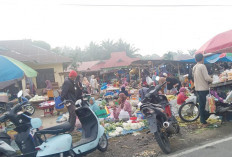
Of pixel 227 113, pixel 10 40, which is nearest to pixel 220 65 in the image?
Result: pixel 227 113

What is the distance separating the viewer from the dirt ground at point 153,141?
422 centimetres

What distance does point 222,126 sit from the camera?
5297 millimetres

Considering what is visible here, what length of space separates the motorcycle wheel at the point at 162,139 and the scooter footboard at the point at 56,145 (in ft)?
5.40

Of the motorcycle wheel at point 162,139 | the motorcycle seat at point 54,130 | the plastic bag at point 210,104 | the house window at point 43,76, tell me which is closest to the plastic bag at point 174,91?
the plastic bag at point 210,104

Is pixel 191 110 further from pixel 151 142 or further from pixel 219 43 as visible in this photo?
pixel 219 43

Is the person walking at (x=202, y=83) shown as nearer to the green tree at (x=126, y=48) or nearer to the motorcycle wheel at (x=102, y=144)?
the motorcycle wheel at (x=102, y=144)

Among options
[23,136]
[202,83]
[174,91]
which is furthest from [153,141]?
[174,91]

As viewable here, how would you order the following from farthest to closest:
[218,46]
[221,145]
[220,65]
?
[220,65] < [218,46] < [221,145]

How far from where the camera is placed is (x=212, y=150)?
3910 mm

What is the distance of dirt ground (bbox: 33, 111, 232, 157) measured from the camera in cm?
422

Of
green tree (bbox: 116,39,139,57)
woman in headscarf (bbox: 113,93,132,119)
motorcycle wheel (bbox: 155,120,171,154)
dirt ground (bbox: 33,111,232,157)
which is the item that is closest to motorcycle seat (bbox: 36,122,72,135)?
dirt ground (bbox: 33,111,232,157)

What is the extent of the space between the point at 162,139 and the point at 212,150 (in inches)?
37.8

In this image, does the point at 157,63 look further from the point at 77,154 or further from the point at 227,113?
the point at 77,154

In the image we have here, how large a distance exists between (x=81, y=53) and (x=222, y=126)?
166 ft
